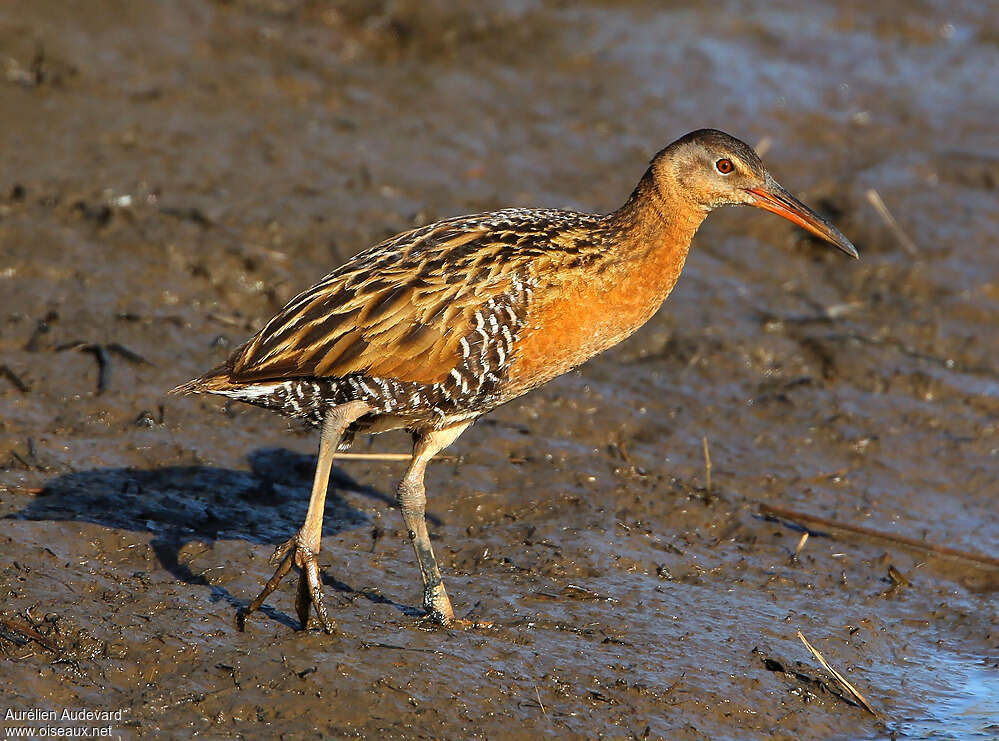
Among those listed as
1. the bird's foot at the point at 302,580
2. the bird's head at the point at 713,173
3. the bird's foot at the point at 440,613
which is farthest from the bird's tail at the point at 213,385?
the bird's head at the point at 713,173

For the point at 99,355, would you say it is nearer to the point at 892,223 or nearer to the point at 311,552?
the point at 311,552

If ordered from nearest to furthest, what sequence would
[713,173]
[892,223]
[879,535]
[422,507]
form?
[422,507], [713,173], [879,535], [892,223]

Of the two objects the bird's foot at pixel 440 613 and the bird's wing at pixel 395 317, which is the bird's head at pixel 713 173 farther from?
the bird's foot at pixel 440 613

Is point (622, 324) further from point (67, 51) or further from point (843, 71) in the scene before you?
point (843, 71)

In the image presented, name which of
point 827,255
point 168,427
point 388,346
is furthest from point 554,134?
point 388,346

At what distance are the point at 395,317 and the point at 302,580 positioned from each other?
1.12 meters

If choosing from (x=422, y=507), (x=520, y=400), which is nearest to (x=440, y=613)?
(x=422, y=507)

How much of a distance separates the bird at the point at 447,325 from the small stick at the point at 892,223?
3.88 m

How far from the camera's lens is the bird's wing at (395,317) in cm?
564

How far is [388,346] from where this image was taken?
5.64 m

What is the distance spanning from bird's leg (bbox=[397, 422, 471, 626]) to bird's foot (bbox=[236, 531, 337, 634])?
20.5 inches

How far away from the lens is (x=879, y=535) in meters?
7.03

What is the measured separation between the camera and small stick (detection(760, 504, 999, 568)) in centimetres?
684

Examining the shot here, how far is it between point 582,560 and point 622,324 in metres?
1.25
